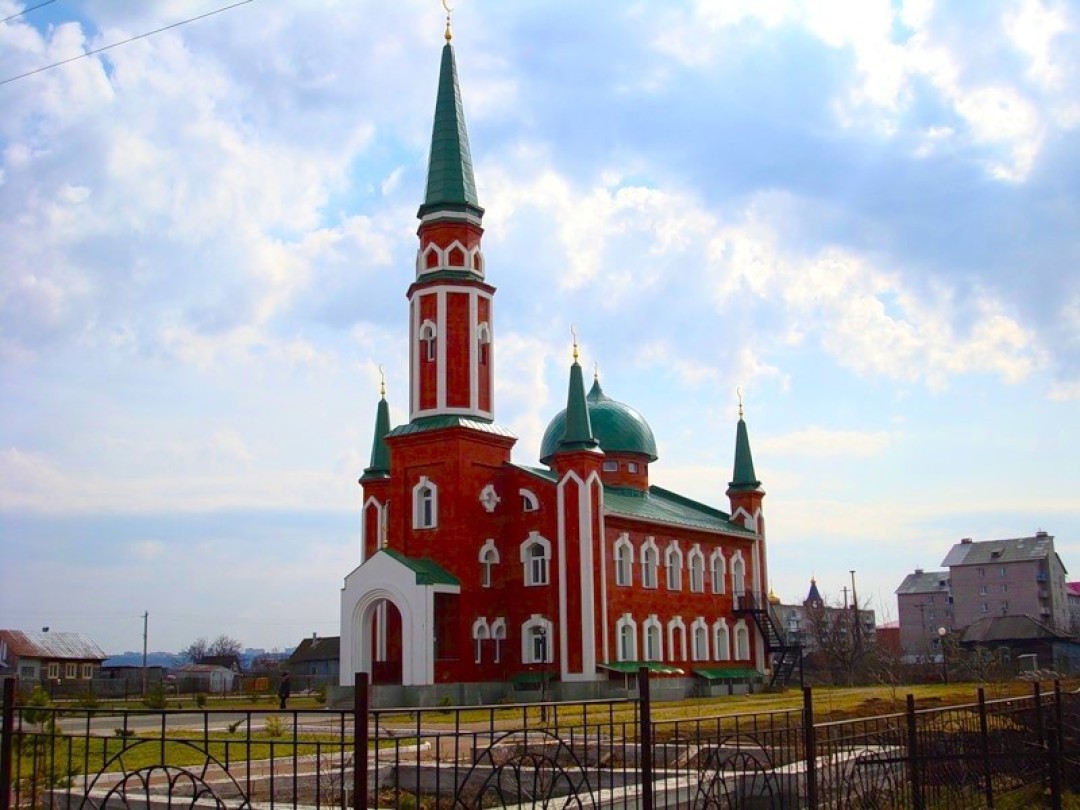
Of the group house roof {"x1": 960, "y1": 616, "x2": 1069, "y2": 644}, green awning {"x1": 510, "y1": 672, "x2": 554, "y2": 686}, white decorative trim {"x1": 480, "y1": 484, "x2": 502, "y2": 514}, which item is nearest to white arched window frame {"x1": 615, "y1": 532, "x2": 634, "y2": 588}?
green awning {"x1": 510, "y1": 672, "x2": 554, "y2": 686}

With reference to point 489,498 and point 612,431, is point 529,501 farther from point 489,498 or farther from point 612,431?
point 612,431

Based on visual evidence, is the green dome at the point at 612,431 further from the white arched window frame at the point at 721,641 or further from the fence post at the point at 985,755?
the fence post at the point at 985,755

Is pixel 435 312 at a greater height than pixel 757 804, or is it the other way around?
pixel 435 312

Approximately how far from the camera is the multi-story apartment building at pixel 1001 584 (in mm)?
90688

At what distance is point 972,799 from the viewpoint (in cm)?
1343

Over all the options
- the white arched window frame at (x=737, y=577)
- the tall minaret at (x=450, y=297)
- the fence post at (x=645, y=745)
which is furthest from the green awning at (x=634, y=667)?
the fence post at (x=645, y=745)

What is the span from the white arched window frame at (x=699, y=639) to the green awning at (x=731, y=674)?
675 mm

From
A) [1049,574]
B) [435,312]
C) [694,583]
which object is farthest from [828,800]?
[1049,574]

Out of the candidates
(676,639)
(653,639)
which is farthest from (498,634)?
(676,639)

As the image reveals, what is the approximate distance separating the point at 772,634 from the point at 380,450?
18.8m

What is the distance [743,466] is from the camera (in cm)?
5178

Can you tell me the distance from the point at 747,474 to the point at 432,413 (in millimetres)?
17385

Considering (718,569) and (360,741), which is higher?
(718,569)

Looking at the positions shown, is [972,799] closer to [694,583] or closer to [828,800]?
[828,800]
